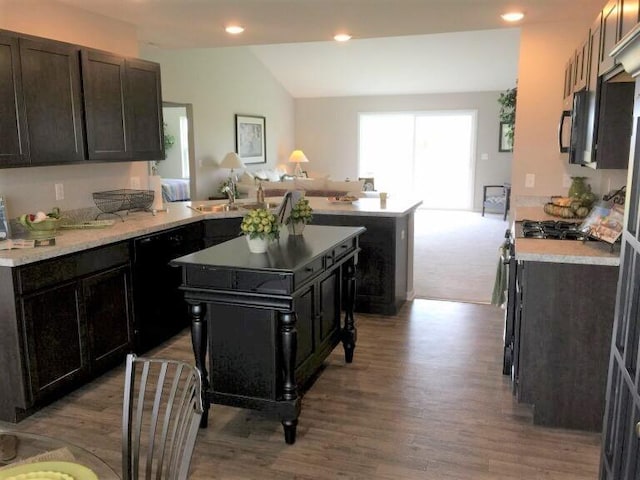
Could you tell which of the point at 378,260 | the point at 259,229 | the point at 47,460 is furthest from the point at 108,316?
the point at 378,260

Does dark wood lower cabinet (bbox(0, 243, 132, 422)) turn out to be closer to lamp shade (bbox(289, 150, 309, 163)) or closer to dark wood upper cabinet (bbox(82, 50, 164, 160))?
dark wood upper cabinet (bbox(82, 50, 164, 160))

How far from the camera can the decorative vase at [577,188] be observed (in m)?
4.19

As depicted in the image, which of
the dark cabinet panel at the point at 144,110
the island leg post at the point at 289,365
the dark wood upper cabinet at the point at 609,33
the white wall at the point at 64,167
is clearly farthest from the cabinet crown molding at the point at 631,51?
the white wall at the point at 64,167

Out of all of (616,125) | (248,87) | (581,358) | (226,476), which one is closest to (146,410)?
(226,476)

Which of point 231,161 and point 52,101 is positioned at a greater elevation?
point 52,101

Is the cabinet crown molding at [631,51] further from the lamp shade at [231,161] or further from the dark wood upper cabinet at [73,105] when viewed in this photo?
the lamp shade at [231,161]

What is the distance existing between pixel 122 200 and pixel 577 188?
3.47 meters

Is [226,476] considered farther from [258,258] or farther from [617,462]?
[617,462]

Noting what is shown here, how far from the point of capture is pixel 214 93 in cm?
938

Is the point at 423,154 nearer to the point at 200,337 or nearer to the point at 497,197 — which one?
the point at 497,197

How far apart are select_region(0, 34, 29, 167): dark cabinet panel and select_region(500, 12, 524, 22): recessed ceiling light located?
3.32 metres

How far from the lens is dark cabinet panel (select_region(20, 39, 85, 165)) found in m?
3.24

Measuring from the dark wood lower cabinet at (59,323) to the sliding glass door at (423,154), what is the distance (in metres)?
Answer: 9.44

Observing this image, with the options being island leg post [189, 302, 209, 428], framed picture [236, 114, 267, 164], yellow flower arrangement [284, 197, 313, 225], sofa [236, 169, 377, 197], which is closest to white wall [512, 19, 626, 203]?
yellow flower arrangement [284, 197, 313, 225]
